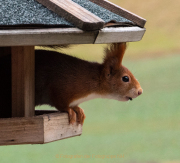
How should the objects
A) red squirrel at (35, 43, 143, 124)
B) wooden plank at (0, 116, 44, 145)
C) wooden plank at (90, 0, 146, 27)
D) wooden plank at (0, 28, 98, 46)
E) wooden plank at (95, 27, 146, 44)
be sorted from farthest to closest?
red squirrel at (35, 43, 143, 124), wooden plank at (90, 0, 146, 27), wooden plank at (0, 116, 44, 145), wooden plank at (95, 27, 146, 44), wooden plank at (0, 28, 98, 46)

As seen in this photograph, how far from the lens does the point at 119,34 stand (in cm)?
196

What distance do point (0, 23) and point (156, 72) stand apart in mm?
5352

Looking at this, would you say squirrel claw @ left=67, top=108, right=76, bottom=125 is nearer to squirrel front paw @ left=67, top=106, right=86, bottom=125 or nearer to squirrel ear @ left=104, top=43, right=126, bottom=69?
squirrel front paw @ left=67, top=106, right=86, bottom=125

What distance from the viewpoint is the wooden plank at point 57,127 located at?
2039mm

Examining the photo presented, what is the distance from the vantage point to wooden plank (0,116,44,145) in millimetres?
1955

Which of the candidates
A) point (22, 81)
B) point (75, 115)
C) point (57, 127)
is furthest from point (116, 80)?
point (22, 81)

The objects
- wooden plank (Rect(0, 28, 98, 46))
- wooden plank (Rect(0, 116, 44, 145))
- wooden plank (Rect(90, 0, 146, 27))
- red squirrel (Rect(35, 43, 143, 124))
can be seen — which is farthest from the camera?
red squirrel (Rect(35, 43, 143, 124))

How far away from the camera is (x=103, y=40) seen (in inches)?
73.3

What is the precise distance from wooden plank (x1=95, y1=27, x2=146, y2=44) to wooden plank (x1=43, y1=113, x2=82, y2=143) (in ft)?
1.45

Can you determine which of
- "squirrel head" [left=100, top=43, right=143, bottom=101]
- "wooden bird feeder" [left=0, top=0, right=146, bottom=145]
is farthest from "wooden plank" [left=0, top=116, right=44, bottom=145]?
"squirrel head" [left=100, top=43, right=143, bottom=101]

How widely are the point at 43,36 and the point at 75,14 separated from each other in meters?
0.17

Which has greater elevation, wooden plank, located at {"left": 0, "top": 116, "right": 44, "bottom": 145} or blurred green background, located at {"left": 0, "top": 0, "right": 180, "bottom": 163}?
wooden plank, located at {"left": 0, "top": 116, "right": 44, "bottom": 145}

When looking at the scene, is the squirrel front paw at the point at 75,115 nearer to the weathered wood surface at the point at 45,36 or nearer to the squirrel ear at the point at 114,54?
the squirrel ear at the point at 114,54

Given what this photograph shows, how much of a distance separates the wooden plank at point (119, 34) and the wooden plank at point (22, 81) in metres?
0.38
